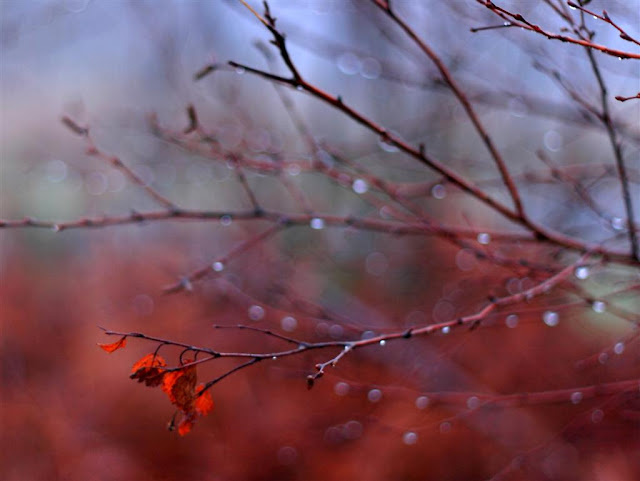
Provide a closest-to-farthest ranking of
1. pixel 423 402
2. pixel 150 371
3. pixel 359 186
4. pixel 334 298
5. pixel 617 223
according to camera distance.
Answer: pixel 150 371, pixel 423 402, pixel 617 223, pixel 359 186, pixel 334 298

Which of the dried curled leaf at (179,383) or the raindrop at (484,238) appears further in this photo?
the raindrop at (484,238)

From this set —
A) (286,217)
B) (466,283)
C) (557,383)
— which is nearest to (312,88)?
(286,217)

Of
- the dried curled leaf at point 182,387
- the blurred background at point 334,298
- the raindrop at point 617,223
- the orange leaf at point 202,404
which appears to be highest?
the dried curled leaf at point 182,387

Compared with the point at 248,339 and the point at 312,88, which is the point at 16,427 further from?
the point at 312,88

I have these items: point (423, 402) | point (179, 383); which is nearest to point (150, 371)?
point (179, 383)

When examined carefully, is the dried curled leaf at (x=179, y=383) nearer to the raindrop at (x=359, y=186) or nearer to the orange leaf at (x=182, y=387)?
the orange leaf at (x=182, y=387)

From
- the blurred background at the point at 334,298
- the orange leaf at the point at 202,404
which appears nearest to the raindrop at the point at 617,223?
the blurred background at the point at 334,298

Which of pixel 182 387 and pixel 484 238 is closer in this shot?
pixel 182 387

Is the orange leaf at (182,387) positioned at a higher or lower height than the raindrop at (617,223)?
higher

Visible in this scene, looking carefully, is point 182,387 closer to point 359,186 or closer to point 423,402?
point 423,402
